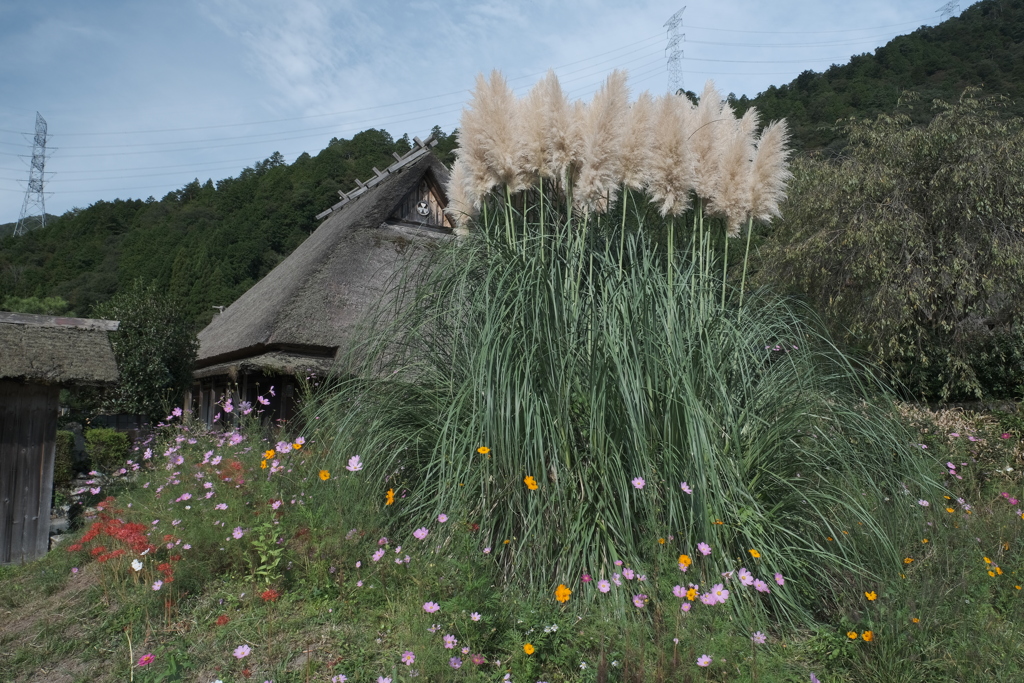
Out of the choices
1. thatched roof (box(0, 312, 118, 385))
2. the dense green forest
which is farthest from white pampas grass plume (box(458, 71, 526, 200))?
the dense green forest

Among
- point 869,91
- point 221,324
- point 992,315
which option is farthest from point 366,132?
point 992,315

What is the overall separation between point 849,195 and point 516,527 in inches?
328

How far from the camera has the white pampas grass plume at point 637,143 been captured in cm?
338

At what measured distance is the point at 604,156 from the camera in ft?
10.8

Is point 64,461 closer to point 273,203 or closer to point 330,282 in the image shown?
point 330,282

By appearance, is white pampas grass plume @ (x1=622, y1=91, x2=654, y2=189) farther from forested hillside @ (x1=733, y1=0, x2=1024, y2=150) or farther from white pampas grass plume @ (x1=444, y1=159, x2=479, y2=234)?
forested hillside @ (x1=733, y1=0, x2=1024, y2=150)

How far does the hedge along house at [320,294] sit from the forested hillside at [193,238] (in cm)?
255

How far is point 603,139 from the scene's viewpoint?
10.8 ft

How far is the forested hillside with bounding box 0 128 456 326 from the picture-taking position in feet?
75.5

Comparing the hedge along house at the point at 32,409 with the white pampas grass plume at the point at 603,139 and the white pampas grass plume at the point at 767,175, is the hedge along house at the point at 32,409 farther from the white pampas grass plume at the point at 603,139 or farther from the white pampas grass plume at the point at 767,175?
the white pampas grass plume at the point at 767,175

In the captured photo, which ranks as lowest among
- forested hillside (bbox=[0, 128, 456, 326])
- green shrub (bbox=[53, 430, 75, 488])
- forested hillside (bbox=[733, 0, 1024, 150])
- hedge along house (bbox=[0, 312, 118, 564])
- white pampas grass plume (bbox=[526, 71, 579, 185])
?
green shrub (bbox=[53, 430, 75, 488])

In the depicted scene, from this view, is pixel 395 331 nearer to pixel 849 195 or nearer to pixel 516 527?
pixel 516 527

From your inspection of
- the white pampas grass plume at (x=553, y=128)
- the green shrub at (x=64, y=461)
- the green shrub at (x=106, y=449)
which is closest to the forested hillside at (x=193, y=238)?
the green shrub at (x=106, y=449)

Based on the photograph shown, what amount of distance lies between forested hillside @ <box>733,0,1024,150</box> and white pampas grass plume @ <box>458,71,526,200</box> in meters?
14.7
